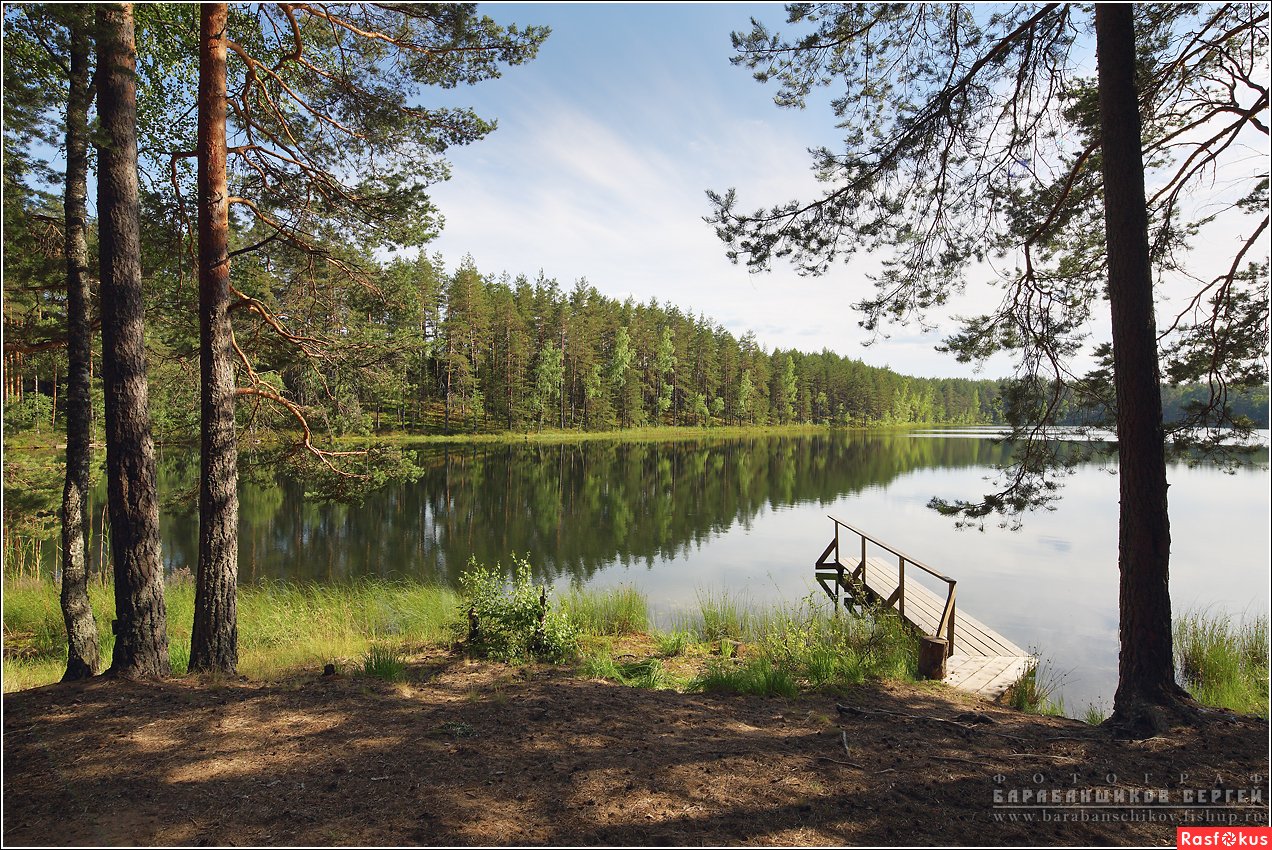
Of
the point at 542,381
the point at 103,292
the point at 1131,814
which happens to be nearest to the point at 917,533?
the point at 1131,814

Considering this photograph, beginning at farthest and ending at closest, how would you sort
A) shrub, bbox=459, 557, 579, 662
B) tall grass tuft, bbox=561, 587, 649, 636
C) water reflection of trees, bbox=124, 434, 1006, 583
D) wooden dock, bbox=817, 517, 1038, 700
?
water reflection of trees, bbox=124, 434, 1006, 583 < tall grass tuft, bbox=561, 587, 649, 636 < wooden dock, bbox=817, 517, 1038, 700 < shrub, bbox=459, 557, 579, 662

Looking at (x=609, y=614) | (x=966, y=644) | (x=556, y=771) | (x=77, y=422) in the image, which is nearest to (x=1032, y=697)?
(x=966, y=644)

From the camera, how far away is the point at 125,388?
210 inches

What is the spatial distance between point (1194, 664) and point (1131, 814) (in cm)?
643

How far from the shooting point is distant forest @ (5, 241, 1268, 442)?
7434mm

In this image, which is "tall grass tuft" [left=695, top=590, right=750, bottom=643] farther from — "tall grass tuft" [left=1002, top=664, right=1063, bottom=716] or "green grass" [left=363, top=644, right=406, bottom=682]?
"green grass" [left=363, top=644, right=406, bottom=682]

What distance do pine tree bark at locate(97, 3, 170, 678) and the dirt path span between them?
59 centimetres

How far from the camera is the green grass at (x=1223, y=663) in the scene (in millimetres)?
6602

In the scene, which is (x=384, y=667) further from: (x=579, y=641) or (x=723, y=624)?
(x=723, y=624)

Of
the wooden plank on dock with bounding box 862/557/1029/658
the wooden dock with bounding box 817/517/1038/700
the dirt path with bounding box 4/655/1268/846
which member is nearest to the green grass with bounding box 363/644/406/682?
the dirt path with bounding box 4/655/1268/846

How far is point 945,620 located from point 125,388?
9955 mm

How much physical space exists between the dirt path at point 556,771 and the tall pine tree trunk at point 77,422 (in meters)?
1.62

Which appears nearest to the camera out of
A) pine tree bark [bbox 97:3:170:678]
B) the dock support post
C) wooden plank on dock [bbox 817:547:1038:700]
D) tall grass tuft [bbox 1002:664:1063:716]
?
pine tree bark [bbox 97:3:170:678]

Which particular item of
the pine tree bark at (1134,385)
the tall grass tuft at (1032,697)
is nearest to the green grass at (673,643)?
the tall grass tuft at (1032,697)
